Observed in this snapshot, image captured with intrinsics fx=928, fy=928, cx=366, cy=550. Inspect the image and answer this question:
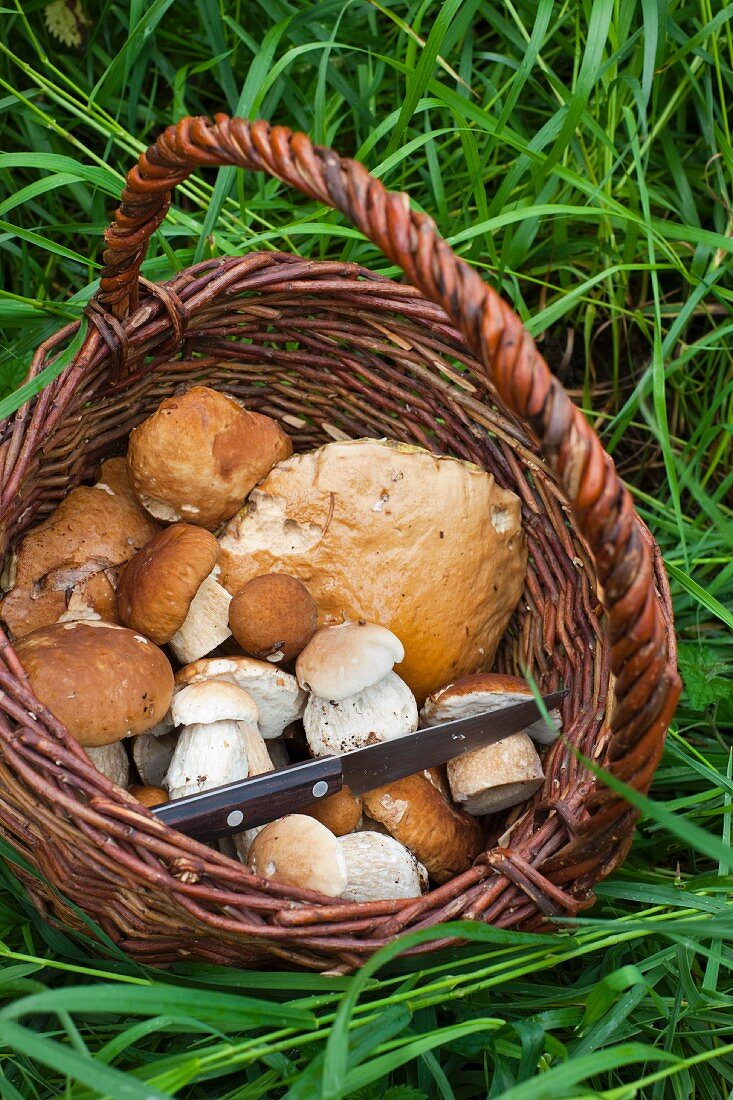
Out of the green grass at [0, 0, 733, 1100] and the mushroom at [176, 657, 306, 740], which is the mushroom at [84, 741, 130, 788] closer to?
the mushroom at [176, 657, 306, 740]

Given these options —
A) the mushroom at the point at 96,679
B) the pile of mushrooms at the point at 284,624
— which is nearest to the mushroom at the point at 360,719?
the pile of mushrooms at the point at 284,624

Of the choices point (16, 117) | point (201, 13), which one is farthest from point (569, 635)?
point (16, 117)

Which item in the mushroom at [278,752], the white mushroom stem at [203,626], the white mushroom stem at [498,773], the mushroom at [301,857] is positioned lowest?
the white mushroom stem at [498,773]

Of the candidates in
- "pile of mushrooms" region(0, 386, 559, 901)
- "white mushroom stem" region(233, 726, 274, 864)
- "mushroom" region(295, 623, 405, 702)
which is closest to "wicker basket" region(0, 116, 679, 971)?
"pile of mushrooms" region(0, 386, 559, 901)

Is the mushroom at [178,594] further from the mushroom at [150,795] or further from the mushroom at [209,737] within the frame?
the mushroom at [150,795]

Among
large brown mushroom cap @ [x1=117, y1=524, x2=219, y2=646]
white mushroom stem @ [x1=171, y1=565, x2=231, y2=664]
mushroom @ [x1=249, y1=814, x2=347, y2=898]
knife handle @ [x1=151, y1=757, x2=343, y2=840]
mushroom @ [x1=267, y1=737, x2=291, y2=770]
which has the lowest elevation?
mushroom @ [x1=267, y1=737, x2=291, y2=770]

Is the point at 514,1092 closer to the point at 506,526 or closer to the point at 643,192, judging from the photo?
the point at 506,526
